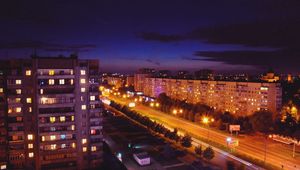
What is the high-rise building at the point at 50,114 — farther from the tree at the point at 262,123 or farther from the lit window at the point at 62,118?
the tree at the point at 262,123

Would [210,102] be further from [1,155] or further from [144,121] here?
[1,155]

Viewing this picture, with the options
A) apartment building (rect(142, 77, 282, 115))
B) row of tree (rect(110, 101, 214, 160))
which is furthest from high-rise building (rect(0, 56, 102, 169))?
apartment building (rect(142, 77, 282, 115))

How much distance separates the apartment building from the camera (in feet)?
289

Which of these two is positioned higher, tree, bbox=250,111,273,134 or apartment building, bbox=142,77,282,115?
apartment building, bbox=142,77,282,115

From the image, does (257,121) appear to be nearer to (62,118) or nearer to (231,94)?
(231,94)

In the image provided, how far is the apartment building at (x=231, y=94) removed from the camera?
88125mm

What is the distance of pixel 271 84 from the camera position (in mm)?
87562

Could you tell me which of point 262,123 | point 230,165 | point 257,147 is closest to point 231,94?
point 262,123

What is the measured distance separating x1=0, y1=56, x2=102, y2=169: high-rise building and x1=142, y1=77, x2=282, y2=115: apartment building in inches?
2423

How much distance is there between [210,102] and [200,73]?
3446 inches

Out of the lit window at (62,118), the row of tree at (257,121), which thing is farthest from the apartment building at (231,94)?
the lit window at (62,118)

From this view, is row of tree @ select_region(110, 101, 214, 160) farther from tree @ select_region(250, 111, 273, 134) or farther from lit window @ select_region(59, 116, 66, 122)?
lit window @ select_region(59, 116, 66, 122)

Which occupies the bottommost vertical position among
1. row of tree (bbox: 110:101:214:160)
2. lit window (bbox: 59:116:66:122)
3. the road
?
the road

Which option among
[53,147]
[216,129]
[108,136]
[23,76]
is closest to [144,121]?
[108,136]
